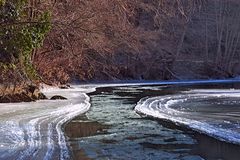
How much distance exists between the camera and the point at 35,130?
12.6 meters

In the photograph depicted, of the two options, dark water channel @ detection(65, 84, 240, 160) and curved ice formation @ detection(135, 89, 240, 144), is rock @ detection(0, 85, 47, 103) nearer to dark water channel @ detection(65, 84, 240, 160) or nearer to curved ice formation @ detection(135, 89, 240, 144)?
curved ice formation @ detection(135, 89, 240, 144)

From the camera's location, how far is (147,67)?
178 ft

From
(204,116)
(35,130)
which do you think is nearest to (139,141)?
(35,130)

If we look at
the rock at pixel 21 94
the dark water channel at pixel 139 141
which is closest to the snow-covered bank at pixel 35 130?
the dark water channel at pixel 139 141

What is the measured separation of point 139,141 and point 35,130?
297 cm

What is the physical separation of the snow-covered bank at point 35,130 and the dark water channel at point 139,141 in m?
0.37

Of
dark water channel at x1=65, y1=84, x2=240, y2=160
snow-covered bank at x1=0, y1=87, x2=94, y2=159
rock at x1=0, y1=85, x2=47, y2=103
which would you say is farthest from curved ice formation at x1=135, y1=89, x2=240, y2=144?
rock at x1=0, y1=85, x2=47, y2=103

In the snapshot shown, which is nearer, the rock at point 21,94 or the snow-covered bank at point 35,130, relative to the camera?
the snow-covered bank at point 35,130

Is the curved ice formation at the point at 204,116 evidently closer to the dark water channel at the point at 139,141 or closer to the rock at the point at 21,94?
the dark water channel at the point at 139,141

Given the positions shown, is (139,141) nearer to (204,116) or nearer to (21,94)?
(204,116)

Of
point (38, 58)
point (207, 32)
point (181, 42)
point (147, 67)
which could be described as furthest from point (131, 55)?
point (38, 58)

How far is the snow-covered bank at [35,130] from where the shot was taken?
382 inches

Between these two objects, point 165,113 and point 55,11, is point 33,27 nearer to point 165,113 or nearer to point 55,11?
→ point 165,113

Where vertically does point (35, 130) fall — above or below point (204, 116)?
above
